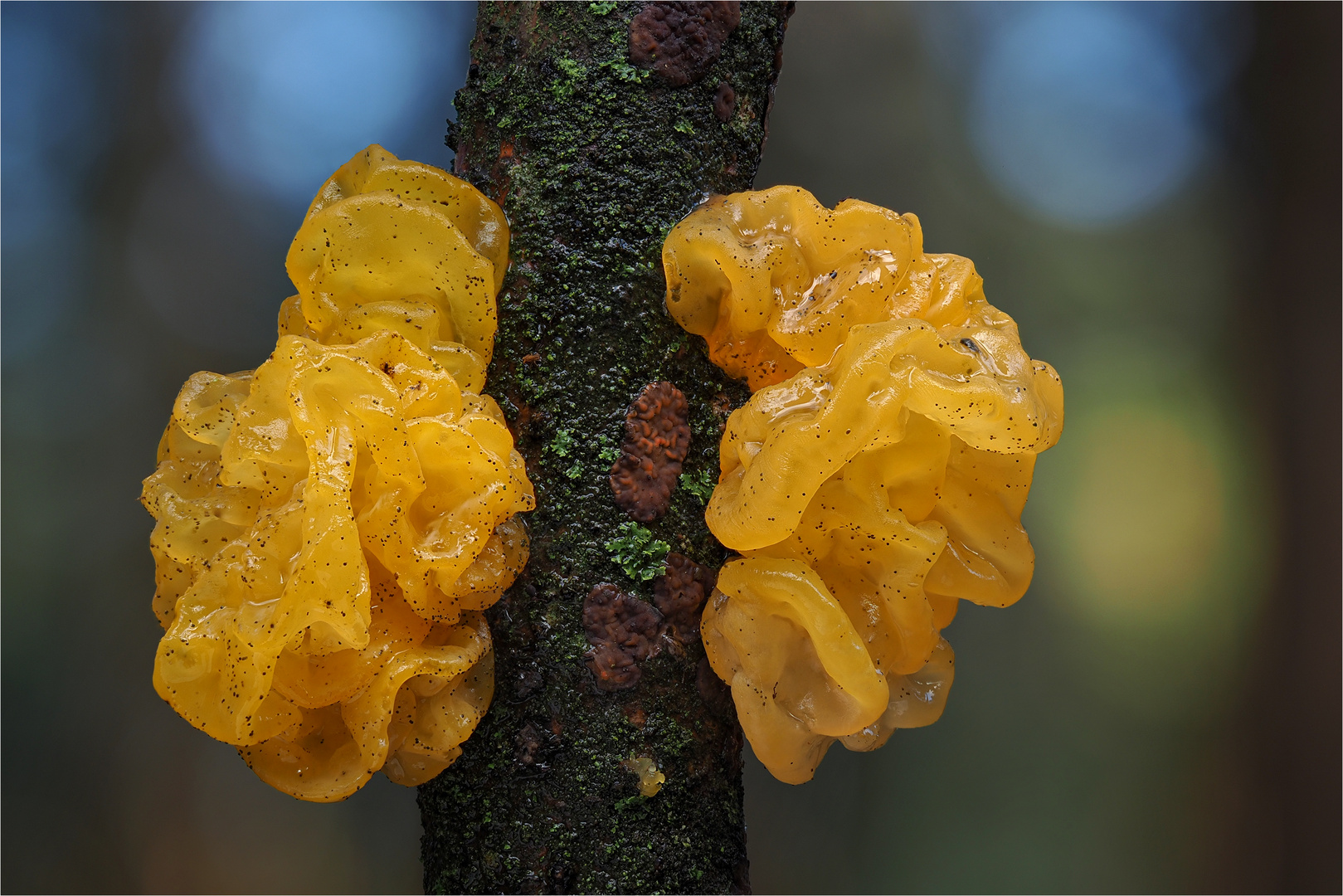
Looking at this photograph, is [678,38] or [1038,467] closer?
[678,38]

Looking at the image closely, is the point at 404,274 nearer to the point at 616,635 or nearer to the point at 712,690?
the point at 616,635

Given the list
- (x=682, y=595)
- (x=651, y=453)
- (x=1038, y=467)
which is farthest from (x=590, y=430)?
(x=1038, y=467)

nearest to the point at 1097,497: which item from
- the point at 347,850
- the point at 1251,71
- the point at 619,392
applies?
the point at 1251,71

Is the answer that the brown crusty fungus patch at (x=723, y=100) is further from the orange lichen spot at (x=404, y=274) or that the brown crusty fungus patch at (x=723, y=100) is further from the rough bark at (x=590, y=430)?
the orange lichen spot at (x=404, y=274)

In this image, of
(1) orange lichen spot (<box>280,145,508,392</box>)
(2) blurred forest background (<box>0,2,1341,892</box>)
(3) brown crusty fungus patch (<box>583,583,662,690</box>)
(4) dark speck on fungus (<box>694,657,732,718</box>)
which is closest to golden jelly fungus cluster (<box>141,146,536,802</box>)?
(1) orange lichen spot (<box>280,145,508,392</box>)

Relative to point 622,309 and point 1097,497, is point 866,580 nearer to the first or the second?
point 622,309
